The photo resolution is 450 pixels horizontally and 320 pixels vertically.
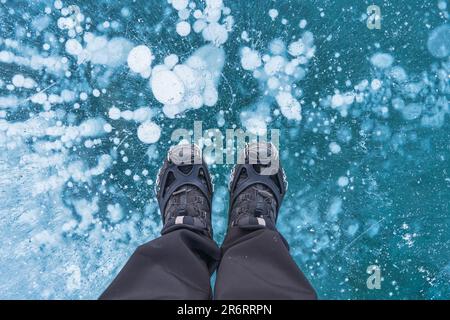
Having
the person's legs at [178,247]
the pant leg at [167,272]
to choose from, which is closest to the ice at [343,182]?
the person's legs at [178,247]

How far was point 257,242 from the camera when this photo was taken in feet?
2.86

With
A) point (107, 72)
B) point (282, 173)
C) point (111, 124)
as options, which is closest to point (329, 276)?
point (282, 173)

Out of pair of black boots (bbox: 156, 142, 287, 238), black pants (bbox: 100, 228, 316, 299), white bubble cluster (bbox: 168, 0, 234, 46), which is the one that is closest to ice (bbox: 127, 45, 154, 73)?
white bubble cluster (bbox: 168, 0, 234, 46)

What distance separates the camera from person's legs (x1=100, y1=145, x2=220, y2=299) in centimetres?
77

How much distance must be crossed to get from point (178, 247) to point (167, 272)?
0.06 meters

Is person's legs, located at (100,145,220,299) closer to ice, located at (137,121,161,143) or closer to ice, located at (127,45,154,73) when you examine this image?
ice, located at (137,121,161,143)

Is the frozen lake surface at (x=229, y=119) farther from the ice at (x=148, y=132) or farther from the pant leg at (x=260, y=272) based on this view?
the pant leg at (x=260, y=272)

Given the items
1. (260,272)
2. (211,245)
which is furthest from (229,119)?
(260,272)

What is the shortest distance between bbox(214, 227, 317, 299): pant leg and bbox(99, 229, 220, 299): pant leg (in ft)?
0.14

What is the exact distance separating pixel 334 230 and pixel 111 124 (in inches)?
27.2

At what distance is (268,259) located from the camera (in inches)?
32.6

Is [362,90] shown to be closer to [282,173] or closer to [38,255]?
Answer: [282,173]

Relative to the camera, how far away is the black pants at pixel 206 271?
0.75 m

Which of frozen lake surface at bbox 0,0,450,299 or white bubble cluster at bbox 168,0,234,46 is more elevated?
white bubble cluster at bbox 168,0,234,46
